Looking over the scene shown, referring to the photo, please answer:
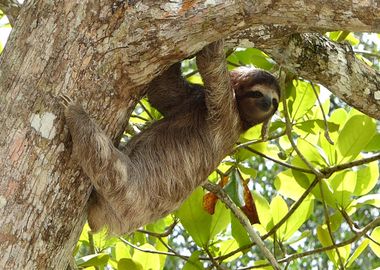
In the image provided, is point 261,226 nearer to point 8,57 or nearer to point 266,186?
point 8,57

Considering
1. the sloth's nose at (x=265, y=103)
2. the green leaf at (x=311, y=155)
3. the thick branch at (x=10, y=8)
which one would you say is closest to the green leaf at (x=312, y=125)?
the green leaf at (x=311, y=155)

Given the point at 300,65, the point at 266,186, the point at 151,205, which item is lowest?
the point at 151,205

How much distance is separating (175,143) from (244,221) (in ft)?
2.18

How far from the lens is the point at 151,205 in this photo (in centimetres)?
427

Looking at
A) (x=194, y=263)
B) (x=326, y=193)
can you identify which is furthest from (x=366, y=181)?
(x=194, y=263)

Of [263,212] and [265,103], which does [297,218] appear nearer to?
[263,212]

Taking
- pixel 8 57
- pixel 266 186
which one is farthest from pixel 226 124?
pixel 266 186

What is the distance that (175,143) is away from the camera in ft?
14.8

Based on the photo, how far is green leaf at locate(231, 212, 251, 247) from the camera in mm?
4941

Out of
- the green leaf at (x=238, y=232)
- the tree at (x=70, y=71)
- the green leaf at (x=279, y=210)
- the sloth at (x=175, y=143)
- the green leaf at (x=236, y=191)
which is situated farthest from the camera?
the green leaf at (x=279, y=210)

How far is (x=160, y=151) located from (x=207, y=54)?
0.72 metres

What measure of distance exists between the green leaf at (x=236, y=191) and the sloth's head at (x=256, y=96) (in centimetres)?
38

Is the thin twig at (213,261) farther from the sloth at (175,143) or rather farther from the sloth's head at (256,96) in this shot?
the sloth's head at (256,96)

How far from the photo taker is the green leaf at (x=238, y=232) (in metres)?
4.94
